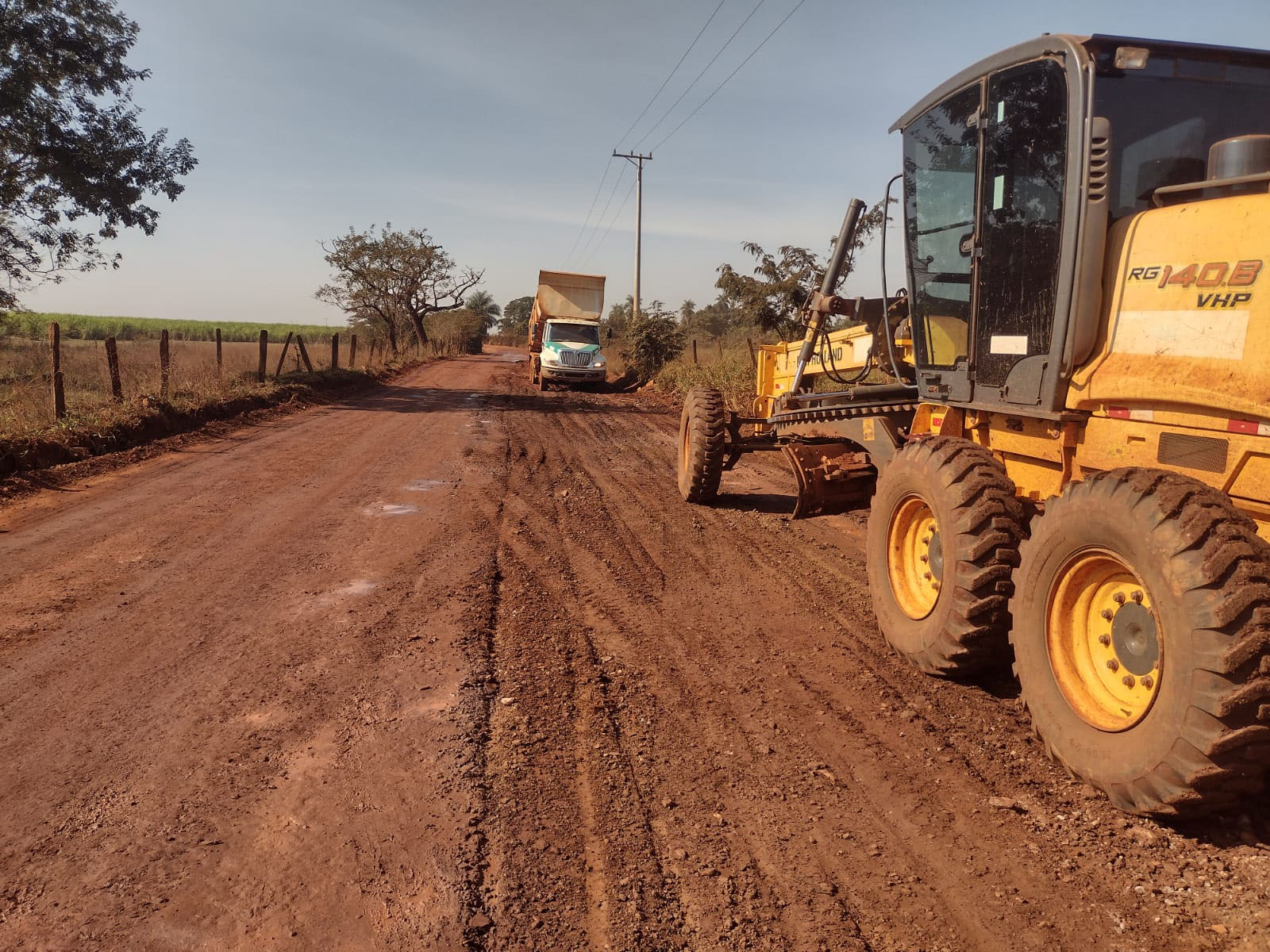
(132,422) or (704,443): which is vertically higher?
(704,443)

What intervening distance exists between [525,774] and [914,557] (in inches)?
106

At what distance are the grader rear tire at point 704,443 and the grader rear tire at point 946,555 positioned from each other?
358 cm

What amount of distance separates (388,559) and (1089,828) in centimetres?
507

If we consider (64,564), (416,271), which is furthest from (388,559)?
(416,271)

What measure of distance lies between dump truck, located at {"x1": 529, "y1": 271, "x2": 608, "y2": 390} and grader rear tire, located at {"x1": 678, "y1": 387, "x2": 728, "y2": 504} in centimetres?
1781

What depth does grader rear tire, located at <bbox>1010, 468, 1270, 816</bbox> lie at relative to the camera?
102 inches

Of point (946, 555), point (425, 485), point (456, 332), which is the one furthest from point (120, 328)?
point (946, 555)

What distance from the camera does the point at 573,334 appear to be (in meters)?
27.4

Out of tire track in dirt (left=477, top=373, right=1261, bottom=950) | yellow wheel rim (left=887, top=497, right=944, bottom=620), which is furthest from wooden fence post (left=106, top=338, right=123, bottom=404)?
yellow wheel rim (left=887, top=497, right=944, bottom=620)

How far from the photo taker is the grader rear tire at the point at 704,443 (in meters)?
8.48

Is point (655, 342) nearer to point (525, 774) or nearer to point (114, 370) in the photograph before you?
point (114, 370)

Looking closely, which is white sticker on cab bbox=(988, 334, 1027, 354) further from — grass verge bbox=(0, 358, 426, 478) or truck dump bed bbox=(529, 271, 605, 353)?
truck dump bed bbox=(529, 271, 605, 353)

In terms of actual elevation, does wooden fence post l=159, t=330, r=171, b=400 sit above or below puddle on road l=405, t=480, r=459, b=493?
above

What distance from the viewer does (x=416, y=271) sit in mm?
45844
